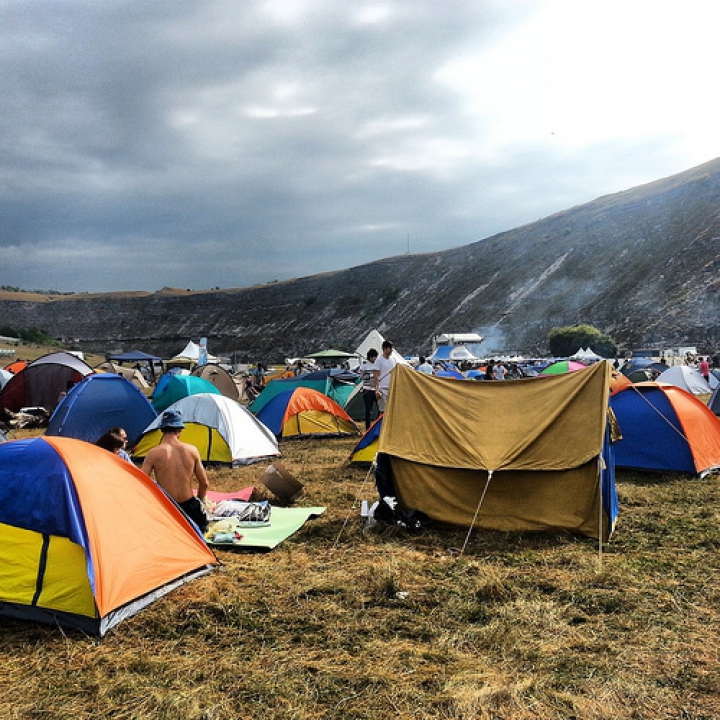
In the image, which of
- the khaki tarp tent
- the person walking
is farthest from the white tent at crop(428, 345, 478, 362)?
the khaki tarp tent

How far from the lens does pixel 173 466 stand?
245 inches

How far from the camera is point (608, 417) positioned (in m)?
6.86

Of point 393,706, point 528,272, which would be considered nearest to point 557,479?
point 393,706

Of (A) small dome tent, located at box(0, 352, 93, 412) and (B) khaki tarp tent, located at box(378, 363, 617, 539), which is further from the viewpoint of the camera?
(A) small dome tent, located at box(0, 352, 93, 412)

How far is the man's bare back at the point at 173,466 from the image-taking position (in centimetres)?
618

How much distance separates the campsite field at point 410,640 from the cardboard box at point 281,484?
5.80 ft

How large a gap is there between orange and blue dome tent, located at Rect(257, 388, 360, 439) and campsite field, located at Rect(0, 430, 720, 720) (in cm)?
763

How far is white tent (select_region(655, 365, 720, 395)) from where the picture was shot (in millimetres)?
22156

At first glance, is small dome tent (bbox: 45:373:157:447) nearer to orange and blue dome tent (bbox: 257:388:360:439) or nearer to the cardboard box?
orange and blue dome tent (bbox: 257:388:360:439)

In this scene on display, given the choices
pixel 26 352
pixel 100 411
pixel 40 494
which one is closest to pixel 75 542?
pixel 40 494

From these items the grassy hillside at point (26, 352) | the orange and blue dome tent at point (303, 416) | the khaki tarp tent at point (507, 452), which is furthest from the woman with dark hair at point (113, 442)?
the grassy hillside at point (26, 352)

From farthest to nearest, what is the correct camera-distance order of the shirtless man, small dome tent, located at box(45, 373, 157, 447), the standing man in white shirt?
small dome tent, located at box(45, 373, 157, 447) < the standing man in white shirt < the shirtless man

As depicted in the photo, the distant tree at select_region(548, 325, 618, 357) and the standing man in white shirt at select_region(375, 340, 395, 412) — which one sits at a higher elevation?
the standing man in white shirt at select_region(375, 340, 395, 412)

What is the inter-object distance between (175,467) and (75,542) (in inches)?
69.8
